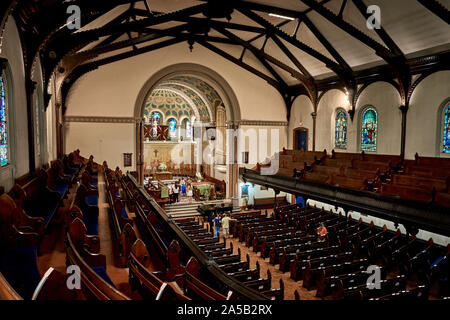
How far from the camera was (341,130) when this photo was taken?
54.0 feet

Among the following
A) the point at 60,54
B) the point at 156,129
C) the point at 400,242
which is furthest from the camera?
the point at 156,129

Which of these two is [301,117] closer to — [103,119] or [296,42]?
[296,42]

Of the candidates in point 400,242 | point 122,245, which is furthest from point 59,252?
point 400,242

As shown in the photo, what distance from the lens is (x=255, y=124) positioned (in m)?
19.5

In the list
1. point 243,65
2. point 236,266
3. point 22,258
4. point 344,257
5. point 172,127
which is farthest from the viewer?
point 172,127

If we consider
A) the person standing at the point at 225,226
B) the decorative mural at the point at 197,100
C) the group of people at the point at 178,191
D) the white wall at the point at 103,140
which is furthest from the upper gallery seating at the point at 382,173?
the decorative mural at the point at 197,100

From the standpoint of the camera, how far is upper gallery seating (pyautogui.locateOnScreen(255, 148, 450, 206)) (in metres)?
9.38

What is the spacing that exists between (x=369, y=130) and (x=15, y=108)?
14.2m

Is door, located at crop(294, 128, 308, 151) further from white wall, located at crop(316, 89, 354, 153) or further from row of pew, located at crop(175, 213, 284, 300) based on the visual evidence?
row of pew, located at crop(175, 213, 284, 300)

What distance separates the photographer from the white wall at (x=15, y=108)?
5.75 meters

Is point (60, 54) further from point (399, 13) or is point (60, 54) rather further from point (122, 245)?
point (399, 13)

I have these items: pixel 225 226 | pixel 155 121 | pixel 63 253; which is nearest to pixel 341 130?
pixel 225 226

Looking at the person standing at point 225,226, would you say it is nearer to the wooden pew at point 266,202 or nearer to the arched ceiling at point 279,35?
the wooden pew at point 266,202

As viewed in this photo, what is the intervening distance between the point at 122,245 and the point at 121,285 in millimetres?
583
